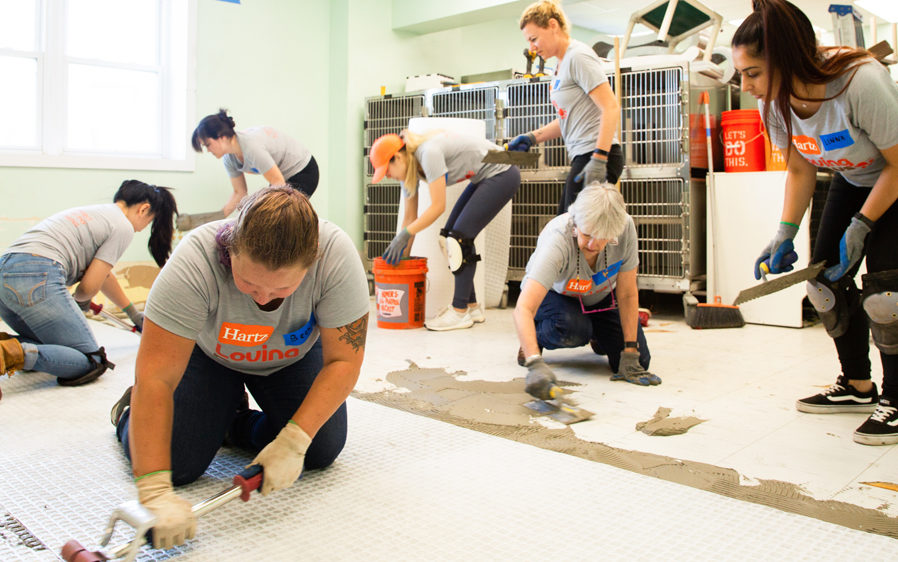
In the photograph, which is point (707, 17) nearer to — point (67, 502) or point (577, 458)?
point (577, 458)

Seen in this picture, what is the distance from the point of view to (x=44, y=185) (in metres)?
4.00

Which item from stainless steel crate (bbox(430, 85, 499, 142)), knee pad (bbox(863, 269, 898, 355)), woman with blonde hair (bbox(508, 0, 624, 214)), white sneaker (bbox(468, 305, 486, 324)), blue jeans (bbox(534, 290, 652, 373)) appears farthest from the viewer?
stainless steel crate (bbox(430, 85, 499, 142))

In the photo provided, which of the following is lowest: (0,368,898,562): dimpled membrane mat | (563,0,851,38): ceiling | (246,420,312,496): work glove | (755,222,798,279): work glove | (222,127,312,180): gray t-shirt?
(0,368,898,562): dimpled membrane mat

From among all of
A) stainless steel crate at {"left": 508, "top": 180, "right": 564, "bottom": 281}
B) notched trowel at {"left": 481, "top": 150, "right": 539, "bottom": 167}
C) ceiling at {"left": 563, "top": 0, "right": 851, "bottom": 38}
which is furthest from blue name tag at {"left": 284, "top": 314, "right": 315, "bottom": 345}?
ceiling at {"left": 563, "top": 0, "right": 851, "bottom": 38}

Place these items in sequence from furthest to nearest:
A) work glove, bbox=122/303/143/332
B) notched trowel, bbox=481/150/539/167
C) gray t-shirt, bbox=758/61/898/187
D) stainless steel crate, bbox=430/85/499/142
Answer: stainless steel crate, bbox=430/85/499/142
notched trowel, bbox=481/150/539/167
work glove, bbox=122/303/143/332
gray t-shirt, bbox=758/61/898/187

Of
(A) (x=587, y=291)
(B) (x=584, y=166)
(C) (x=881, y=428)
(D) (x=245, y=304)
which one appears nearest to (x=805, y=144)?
(C) (x=881, y=428)

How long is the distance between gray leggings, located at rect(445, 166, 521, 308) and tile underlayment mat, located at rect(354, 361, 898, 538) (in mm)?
940

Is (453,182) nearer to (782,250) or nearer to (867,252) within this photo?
(782,250)

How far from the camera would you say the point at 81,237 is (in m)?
2.54

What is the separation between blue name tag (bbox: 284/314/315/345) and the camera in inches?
57.4

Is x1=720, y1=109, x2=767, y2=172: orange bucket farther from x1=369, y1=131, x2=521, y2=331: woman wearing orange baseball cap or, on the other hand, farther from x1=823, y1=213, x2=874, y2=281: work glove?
x1=823, y1=213, x2=874, y2=281: work glove

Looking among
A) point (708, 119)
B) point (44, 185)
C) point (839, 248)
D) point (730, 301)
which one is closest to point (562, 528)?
point (839, 248)

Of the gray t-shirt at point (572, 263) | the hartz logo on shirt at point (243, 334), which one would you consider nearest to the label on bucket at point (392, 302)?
the gray t-shirt at point (572, 263)

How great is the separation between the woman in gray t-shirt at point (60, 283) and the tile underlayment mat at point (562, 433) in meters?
1.01
